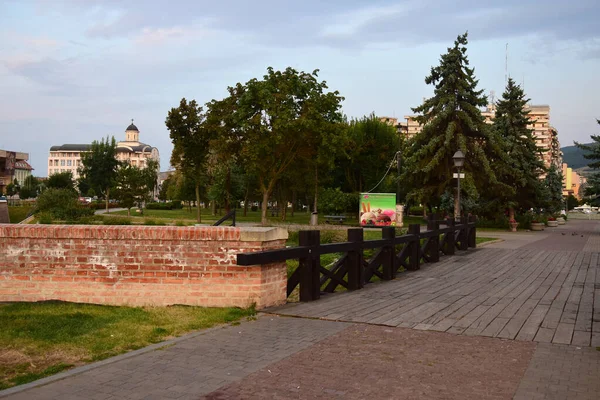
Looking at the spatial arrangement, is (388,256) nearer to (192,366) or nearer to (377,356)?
(377,356)

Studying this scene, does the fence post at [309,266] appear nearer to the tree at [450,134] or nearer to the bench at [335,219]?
the tree at [450,134]

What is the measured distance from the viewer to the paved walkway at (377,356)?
4.67 meters

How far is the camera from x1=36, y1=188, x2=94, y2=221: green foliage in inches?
921

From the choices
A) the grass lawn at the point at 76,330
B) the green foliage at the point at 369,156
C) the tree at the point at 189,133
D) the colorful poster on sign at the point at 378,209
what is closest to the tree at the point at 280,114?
the tree at the point at 189,133

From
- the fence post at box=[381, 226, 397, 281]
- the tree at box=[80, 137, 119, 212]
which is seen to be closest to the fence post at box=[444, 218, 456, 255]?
the fence post at box=[381, 226, 397, 281]

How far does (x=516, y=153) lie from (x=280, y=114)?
17.4 m

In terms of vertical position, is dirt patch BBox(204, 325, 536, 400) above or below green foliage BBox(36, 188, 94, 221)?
below

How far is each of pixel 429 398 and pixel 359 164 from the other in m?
51.5

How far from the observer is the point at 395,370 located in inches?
208

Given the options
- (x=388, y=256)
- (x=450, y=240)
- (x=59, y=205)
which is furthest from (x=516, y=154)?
(x=388, y=256)

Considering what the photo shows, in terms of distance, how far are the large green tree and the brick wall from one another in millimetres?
33266

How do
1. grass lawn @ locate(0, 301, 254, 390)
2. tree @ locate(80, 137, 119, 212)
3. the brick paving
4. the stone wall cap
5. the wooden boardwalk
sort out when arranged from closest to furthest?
the brick paving
grass lawn @ locate(0, 301, 254, 390)
the wooden boardwalk
the stone wall cap
tree @ locate(80, 137, 119, 212)

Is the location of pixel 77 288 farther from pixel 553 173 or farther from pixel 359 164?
pixel 553 173

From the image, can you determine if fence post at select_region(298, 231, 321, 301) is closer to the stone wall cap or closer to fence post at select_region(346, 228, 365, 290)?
the stone wall cap
